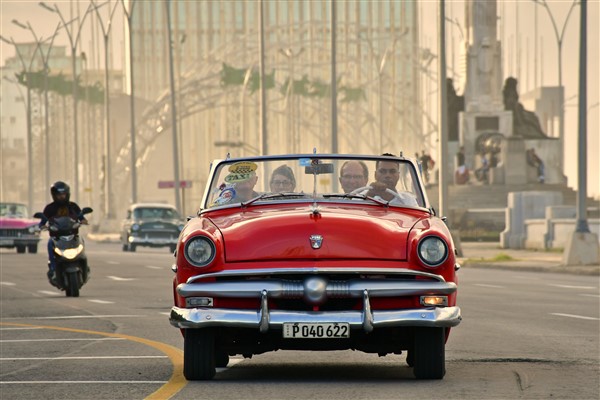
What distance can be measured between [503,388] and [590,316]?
8972 mm

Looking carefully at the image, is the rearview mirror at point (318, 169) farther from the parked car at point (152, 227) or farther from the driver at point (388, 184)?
the parked car at point (152, 227)

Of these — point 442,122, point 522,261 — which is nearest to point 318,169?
point 522,261

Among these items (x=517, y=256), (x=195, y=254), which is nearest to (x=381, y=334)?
(x=195, y=254)

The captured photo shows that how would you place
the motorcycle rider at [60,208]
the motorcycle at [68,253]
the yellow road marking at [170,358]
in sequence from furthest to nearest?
the motorcycle at [68,253] → the motorcycle rider at [60,208] → the yellow road marking at [170,358]

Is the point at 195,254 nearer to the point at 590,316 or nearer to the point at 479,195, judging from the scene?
the point at 590,316

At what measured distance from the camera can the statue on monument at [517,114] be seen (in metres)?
80.5

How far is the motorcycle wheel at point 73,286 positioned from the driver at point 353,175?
502 inches

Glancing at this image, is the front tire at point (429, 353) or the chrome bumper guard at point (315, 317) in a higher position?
the chrome bumper guard at point (315, 317)

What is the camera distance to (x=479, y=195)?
247 feet

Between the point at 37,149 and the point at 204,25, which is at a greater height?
the point at 204,25

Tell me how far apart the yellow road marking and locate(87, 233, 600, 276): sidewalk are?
62.0 ft

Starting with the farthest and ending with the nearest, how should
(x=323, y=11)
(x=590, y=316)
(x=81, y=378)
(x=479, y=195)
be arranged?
(x=323, y=11) → (x=479, y=195) → (x=590, y=316) → (x=81, y=378)

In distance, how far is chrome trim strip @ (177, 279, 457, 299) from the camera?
10.6 meters

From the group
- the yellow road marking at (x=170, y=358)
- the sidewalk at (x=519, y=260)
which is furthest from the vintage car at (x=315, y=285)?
the sidewalk at (x=519, y=260)
